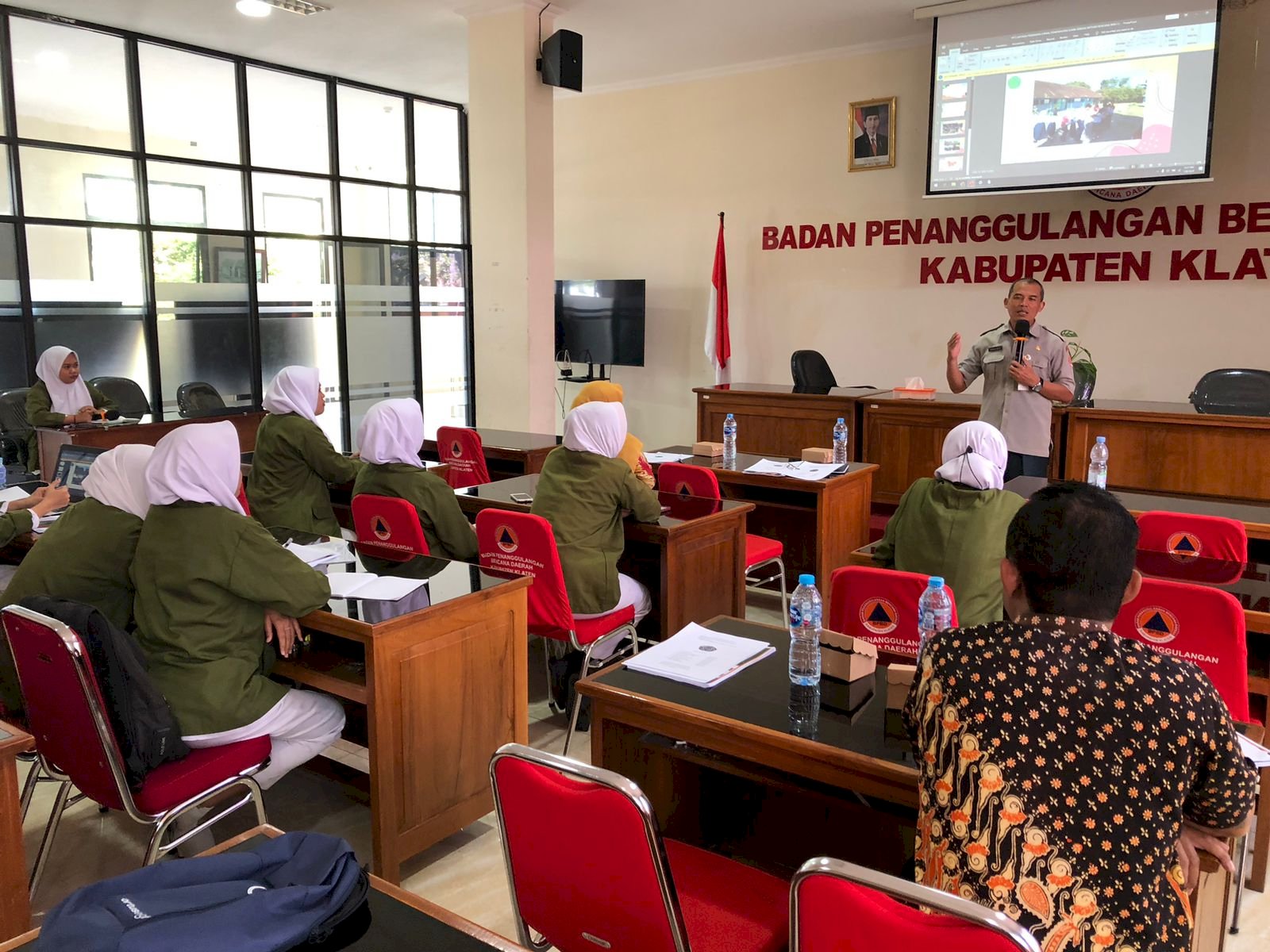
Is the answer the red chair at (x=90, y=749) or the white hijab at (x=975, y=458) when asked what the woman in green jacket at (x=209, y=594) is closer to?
the red chair at (x=90, y=749)

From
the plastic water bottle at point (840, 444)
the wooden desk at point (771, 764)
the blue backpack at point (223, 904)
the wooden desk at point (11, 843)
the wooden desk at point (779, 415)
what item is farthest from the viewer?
the wooden desk at point (779, 415)

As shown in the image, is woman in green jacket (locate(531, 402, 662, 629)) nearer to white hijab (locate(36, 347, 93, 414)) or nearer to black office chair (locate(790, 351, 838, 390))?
black office chair (locate(790, 351, 838, 390))

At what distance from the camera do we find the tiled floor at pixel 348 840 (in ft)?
7.93

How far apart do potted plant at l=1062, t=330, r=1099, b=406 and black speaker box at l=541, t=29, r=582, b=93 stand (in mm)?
3769

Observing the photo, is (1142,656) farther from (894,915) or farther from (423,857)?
(423,857)

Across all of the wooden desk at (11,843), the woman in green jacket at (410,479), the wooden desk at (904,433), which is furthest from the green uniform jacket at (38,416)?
the wooden desk at (904,433)

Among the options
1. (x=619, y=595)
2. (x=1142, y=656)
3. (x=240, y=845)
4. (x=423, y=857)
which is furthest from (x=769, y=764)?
(x=619, y=595)

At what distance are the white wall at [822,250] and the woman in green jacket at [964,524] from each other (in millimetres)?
4516

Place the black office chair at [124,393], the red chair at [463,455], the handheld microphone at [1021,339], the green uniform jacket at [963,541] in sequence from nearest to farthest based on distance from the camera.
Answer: the green uniform jacket at [963,541] < the handheld microphone at [1021,339] < the red chair at [463,455] < the black office chair at [124,393]

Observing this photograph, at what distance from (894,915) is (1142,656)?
49 centimetres

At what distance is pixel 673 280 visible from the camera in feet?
28.8

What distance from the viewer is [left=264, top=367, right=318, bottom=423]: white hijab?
3.99 metres

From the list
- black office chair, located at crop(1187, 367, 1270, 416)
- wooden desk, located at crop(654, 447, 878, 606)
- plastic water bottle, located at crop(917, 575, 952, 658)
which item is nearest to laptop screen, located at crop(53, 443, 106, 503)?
wooden desk, located at crop(654, 447, 878, 606)

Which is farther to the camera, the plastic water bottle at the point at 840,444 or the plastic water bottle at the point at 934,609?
the plastic water bottle at the point at 840,444
